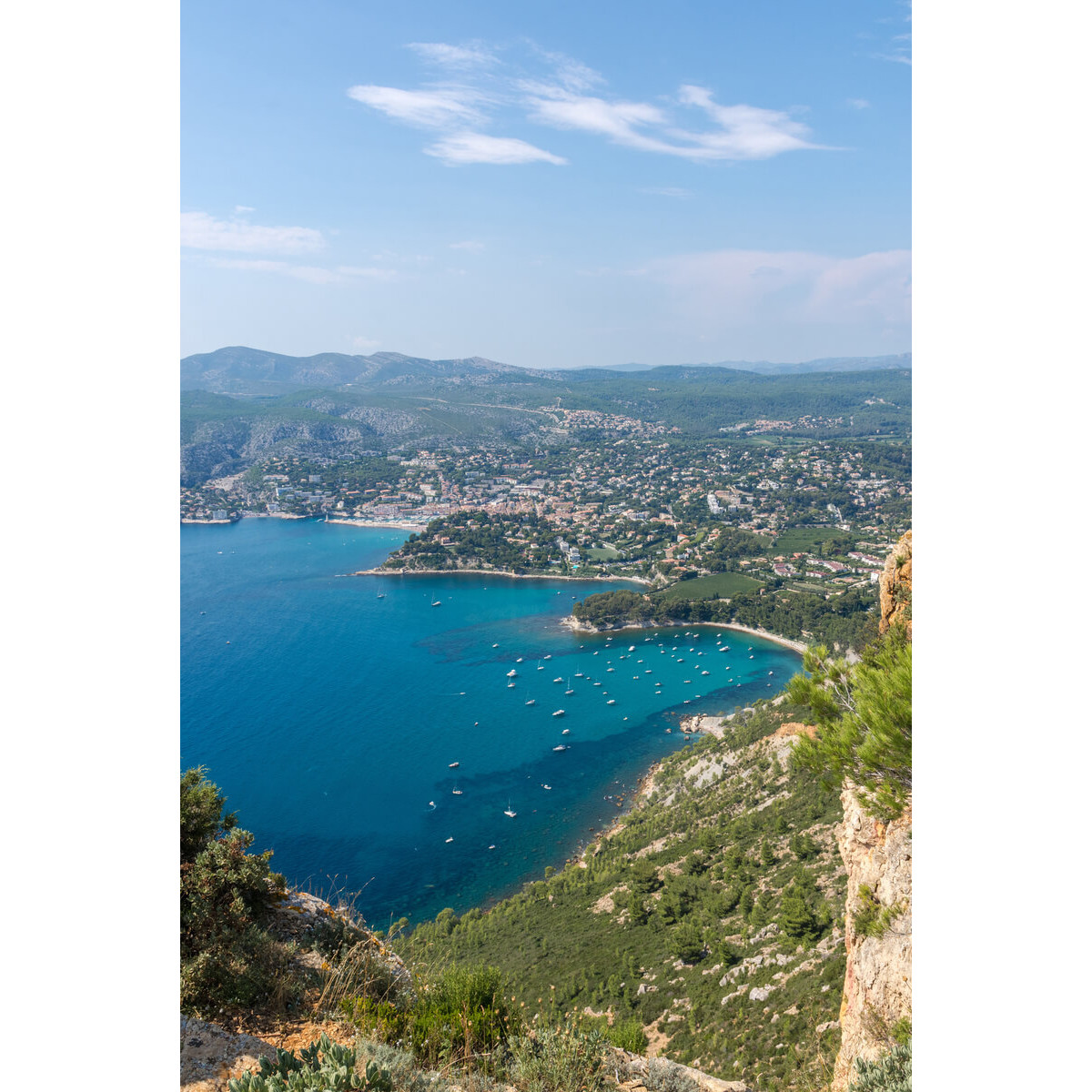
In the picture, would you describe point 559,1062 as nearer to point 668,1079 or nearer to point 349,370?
point 668,1079

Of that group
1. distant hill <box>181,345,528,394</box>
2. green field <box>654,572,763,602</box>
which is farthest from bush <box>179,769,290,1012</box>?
distant hill <box>181,345,528,394</box>

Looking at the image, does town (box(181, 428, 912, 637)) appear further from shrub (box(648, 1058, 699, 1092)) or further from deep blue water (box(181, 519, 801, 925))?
shrub (box(648, 1058, 699, 1092))

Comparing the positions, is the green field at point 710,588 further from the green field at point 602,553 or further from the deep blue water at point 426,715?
the green field at point 602,553

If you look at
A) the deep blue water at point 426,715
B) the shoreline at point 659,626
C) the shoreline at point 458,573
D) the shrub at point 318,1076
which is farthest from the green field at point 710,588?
the shrub at point 318,1076
